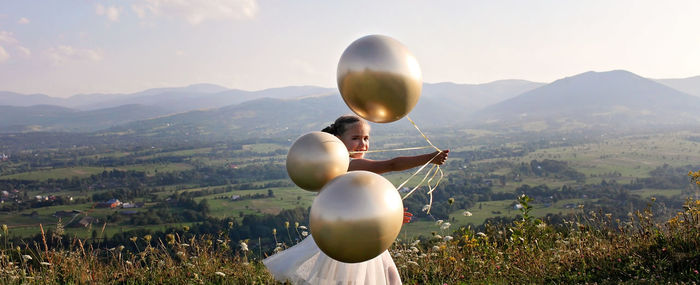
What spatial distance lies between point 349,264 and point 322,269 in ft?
0.75

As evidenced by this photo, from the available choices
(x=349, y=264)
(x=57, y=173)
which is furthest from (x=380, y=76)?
(x=57, y=173)

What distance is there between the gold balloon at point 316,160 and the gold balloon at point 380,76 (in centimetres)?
28

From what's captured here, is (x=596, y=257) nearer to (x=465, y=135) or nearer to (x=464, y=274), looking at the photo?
(x=464, y=274)

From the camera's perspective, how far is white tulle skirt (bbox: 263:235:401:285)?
282 centimetres

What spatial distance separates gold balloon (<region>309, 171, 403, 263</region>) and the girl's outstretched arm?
884mm

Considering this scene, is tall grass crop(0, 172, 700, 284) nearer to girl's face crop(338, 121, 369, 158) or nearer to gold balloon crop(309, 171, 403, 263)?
girl's face crop(338, 121, 369, 158)

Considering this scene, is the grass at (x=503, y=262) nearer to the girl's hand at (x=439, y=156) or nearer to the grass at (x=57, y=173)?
the girl's hand at (x=439, y=156)

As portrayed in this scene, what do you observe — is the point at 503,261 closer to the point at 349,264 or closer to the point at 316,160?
the point at 349,264

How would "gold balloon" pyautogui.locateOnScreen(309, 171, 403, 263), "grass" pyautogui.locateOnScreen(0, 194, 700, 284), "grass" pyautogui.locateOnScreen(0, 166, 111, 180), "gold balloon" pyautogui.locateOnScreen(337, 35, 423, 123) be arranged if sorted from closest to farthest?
"gold balloon" pyautogui.locateOnScreen(309, 171, 403, 263)
"gold balloon" pyautogui.locateOnScreen(337, 35, 423, 123)
"grass" pyautogui.locateOnScreen(0, 194, 700, 284)
"grass" pyautogui.locateOnScreen(0, 166, 111, 180)

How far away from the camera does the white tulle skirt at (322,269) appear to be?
2824mm

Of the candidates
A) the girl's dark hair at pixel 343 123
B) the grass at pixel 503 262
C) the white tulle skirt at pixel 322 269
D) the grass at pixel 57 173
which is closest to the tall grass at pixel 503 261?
the grass at pixel 503 262

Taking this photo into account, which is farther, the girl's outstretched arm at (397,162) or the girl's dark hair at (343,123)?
the girl's dark hair at (343,123)

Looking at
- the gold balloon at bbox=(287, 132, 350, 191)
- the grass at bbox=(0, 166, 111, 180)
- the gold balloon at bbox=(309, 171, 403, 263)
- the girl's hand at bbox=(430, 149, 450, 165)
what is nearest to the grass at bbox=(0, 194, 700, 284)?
the girl's hand at bbox=(430, 149, 450, 165)

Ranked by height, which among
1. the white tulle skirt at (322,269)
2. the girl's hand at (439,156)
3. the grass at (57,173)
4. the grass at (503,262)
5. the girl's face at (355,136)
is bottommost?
the grass at (57,173)
